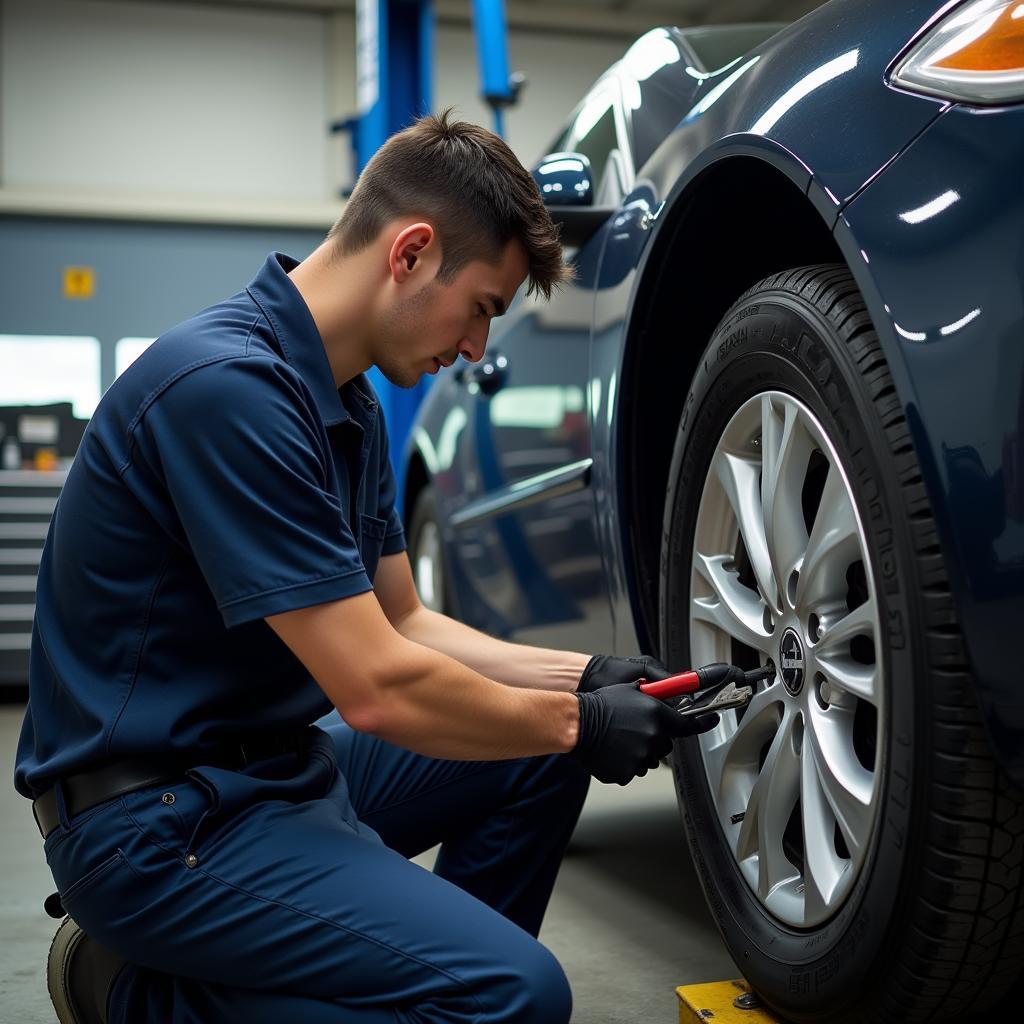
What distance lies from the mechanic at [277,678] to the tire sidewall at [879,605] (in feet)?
0.51

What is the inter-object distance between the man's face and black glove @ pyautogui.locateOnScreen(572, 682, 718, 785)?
396 mm

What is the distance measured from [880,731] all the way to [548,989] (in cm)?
39

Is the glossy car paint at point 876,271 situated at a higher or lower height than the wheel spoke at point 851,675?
higher

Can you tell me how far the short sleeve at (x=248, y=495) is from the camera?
3.63 ft

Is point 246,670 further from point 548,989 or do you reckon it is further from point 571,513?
point 571,513

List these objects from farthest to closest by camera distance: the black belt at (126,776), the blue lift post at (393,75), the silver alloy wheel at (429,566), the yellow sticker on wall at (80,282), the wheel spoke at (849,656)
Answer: the yellow sticker on wall at (80,282), the blue lift post at (393,75), the silver alloy wheel at (429,566), the black belt at (126,776), the wheel spoke at (849,656)

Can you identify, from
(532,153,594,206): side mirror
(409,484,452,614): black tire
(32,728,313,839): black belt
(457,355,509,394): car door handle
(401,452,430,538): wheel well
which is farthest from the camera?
(401,452,430,538): wheel well

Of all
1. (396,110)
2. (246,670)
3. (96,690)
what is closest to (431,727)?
(246,670)

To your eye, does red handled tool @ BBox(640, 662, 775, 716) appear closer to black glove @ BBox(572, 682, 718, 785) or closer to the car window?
black glove @ BBox(572, 682, 718, 785)

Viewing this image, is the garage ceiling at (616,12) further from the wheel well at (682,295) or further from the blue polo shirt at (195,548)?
the blue polo shirt at (195,548)

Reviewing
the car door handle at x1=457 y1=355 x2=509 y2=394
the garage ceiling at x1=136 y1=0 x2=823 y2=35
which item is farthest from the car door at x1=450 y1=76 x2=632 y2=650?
the garage ceiling at x1=136 y1=0 x2=823 y2=35

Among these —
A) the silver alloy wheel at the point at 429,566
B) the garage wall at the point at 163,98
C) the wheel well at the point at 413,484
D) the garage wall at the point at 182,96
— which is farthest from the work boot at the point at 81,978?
the garage wall at the point at 163,98

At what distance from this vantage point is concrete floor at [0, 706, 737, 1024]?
150 centimetres

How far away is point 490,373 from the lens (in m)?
2.21
